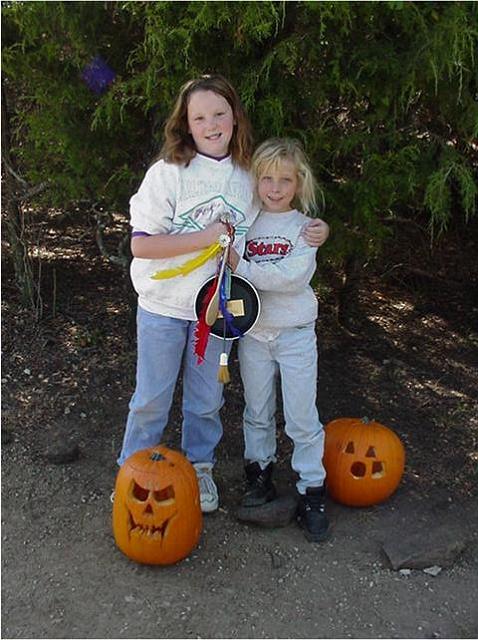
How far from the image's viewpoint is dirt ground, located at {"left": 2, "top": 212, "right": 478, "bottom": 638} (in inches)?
133

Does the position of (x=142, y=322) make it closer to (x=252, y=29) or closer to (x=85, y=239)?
(x=252, y=29)

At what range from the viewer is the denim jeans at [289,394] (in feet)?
12.3

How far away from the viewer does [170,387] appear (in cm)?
381

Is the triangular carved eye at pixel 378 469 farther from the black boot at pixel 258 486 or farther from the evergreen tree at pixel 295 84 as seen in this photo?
the evergreen tree at pixel 295 84

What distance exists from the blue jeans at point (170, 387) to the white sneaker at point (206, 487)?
34 mm

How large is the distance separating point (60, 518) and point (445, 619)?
1.79 meters

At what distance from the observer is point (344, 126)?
4.35m

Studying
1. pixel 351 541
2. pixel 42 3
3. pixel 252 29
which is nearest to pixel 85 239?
pixel 42 3

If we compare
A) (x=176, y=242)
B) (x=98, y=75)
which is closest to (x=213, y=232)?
(x=176, y=242)

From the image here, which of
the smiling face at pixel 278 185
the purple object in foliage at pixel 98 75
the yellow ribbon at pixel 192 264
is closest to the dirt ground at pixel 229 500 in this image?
the yellow ribbon at pixel 192 264

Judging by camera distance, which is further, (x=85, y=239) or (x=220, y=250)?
(x=85, y=239)

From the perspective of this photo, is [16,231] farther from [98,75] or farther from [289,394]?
[289,394]

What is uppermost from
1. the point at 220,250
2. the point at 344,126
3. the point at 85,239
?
the point at 344,126

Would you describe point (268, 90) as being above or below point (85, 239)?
above
